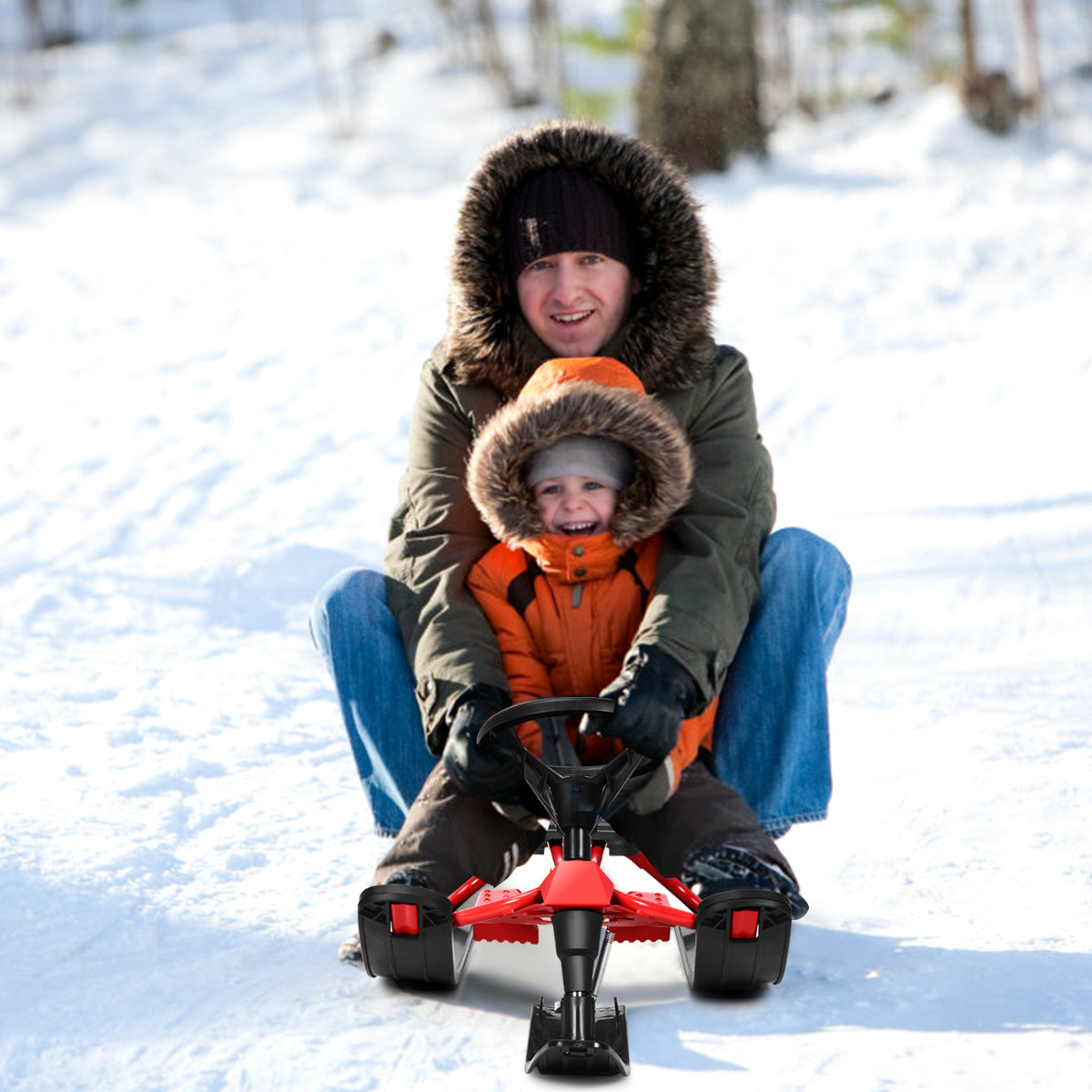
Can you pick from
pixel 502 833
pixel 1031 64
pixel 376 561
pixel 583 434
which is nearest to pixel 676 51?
pixel 1031 64

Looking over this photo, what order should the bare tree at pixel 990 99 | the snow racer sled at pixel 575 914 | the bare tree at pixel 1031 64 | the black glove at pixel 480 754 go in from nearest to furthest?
1. the snow racer sled at pixel 575 914
2. the black glove at pixel 480 754
3. the bare tree at pixel 990 99
4. the bare tree at pixel 1031 64

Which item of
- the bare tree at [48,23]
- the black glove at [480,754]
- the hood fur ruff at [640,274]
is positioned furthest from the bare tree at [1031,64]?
the black glove at [480,754]

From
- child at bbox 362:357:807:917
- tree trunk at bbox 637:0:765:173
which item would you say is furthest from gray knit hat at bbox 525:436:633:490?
tree trunk at bbox 637:0:765:173

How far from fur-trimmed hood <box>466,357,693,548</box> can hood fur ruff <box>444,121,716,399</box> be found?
25 cm

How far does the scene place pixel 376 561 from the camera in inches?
182

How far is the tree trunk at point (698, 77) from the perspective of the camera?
815 cm

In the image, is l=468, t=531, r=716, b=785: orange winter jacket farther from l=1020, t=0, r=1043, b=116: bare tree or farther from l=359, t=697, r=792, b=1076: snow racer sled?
l=1020, t=0, r=1043, b=116: bare tree

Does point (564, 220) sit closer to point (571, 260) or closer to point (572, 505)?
point (571, 260)

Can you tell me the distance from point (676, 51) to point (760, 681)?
630cm

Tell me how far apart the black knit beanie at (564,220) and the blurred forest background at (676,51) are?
574 cm

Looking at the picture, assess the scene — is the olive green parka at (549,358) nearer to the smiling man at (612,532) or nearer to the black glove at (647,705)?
the smiling man at (612,532)

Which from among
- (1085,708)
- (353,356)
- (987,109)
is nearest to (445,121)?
(987,109)

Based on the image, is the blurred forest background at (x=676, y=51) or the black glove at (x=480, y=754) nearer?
the black glove at (x=480, y=754)

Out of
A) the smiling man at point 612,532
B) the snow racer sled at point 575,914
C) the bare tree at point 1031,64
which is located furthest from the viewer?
the bare tree at point 1031,64
